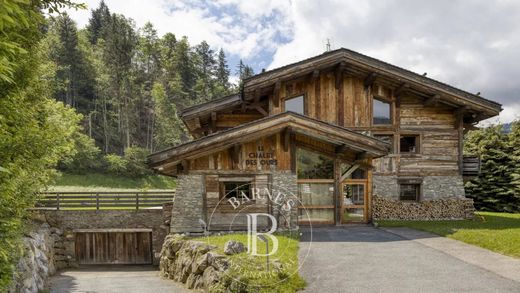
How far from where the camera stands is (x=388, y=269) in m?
8.09

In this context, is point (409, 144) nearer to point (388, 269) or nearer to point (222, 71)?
point (388, 269)

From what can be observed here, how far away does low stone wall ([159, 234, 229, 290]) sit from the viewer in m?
8.74

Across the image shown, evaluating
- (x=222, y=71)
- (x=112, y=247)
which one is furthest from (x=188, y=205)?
(x=222, y=71)

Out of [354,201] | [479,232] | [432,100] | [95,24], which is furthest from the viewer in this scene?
[95,24]

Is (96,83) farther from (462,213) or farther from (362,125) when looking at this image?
(462,213)

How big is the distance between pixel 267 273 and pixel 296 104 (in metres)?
10.9

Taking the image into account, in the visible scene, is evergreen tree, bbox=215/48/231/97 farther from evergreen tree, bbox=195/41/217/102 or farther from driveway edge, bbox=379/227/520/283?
driveway edge, bbox=379/227/520/283

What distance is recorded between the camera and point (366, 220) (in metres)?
15.1

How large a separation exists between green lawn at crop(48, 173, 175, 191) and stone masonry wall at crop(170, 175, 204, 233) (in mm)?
24736

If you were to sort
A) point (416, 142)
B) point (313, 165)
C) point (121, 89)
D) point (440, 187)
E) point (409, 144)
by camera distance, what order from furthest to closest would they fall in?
point (121, 89)
point (409, 144)
point (416, 142)
point (440, 187)
point (313, 165)

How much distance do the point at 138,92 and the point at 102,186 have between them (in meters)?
27.0

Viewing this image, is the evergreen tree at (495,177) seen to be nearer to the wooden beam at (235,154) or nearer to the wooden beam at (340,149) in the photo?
the wooden beam at (340,149)

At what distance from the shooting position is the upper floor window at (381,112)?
658 inches

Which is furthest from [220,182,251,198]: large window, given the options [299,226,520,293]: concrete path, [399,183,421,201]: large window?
[399,183,421,201]: large window
